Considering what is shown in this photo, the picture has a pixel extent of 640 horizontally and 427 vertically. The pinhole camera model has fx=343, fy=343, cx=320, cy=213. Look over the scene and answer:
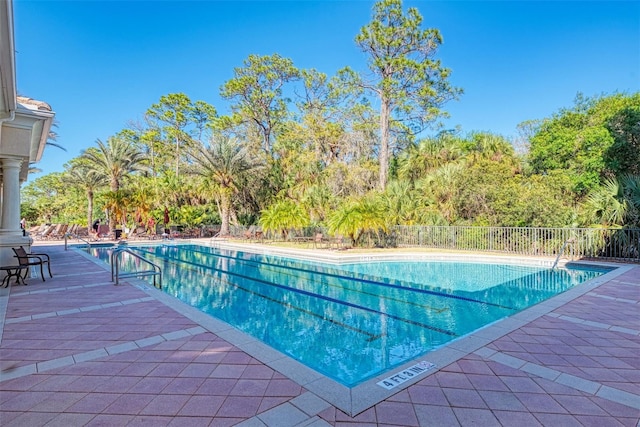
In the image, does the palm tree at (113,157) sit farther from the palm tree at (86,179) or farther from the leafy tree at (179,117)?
the leafy tree at (179,117)

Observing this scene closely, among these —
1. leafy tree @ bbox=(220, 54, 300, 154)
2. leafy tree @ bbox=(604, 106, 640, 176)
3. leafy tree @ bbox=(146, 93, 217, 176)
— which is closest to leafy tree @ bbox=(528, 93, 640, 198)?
leafy tree @ bbox=(604, 106, 640, 176)

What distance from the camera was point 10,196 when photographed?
25.5 feet

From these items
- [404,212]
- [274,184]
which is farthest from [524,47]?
[274,184]

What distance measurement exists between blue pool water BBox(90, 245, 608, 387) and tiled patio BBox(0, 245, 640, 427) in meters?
1.04

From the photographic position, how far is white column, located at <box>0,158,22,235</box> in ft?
25.1

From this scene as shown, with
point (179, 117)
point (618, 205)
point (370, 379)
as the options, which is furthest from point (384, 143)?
point (179, 117)

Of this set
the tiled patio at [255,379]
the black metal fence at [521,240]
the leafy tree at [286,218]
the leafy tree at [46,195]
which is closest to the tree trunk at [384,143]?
the black metal fence at [521,240]

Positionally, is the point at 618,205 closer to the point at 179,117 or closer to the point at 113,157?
the point at 113,157

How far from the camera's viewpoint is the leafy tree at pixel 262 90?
1185 inches

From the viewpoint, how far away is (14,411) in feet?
8.27

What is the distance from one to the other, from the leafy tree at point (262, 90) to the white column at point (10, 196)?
22902 millimetres

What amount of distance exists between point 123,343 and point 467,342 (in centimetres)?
Result: 394

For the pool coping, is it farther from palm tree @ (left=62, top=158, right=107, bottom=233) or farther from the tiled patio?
palm tree @ (left=62, top=158, right=107, bottom=233)

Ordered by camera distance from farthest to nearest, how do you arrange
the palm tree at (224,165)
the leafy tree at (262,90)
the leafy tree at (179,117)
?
the leafy tree at (179,117) < the leafy tree at (262,90) < the palm tree at (224,165)
